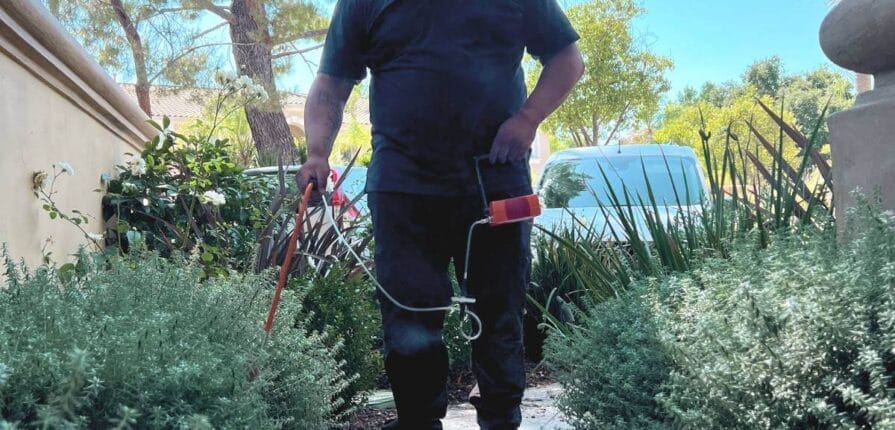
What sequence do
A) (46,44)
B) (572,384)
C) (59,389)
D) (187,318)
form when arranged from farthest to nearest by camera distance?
(46,44), (572,384), (187,318), (59,389)

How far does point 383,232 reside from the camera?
2.72m

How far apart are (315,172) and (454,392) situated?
80.5 inches

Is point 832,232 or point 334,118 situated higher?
point 334,118

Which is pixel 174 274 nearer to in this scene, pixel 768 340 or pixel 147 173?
pixel 768 340

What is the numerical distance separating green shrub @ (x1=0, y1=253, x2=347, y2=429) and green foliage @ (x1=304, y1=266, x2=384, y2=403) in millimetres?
721

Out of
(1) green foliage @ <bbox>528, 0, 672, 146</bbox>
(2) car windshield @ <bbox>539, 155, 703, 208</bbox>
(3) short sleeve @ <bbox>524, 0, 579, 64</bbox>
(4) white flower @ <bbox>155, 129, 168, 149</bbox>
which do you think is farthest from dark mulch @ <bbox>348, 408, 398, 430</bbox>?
(1) green foliage @ <bbox>528, 0, 672, 146</bbox>

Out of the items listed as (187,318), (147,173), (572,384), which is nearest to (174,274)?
(187,318)

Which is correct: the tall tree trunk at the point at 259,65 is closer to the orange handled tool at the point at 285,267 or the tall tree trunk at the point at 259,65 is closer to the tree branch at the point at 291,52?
the tree branch at the point at 291,52

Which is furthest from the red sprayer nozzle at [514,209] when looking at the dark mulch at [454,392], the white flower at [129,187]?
the white flower at [129,187]

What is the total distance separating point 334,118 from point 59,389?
5.39 feet

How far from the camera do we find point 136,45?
13320 mm

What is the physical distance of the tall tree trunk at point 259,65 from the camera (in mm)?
12953

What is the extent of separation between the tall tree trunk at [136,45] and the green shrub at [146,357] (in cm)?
1150

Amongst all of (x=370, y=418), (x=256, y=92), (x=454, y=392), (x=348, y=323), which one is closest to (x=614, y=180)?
(x=256, y=92)
